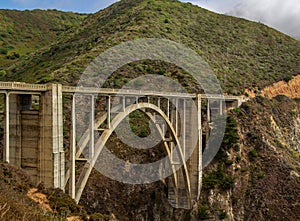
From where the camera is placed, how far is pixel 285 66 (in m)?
58.3

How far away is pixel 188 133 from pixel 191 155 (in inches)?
77.2

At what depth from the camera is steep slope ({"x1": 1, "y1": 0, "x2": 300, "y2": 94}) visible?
49.3 meters

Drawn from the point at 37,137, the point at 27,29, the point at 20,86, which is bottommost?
the point at 37,137

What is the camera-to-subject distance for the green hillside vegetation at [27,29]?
73.1 meters

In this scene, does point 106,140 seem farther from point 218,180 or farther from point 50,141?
point 218,180

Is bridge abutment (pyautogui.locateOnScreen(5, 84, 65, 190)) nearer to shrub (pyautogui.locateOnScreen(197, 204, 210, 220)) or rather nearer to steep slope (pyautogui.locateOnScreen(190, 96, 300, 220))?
shrub (pyautogui.locateOnScreen(197, 204, 210, 220))

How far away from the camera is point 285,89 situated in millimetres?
52562

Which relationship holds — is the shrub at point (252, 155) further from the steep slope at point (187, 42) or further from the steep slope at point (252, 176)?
the steep slope at point (187, 42)

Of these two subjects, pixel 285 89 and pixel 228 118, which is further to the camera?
pixel 285 89

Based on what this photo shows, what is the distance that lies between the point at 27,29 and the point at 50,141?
78.8 meters

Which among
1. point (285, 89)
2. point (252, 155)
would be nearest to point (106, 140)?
point (252, 155)

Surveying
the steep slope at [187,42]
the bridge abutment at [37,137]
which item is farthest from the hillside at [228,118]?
the bridge abutment at [37,137]

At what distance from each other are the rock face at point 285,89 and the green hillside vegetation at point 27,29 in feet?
135

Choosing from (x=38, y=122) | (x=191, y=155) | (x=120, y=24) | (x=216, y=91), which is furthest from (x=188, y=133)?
(x=120, y=24)
